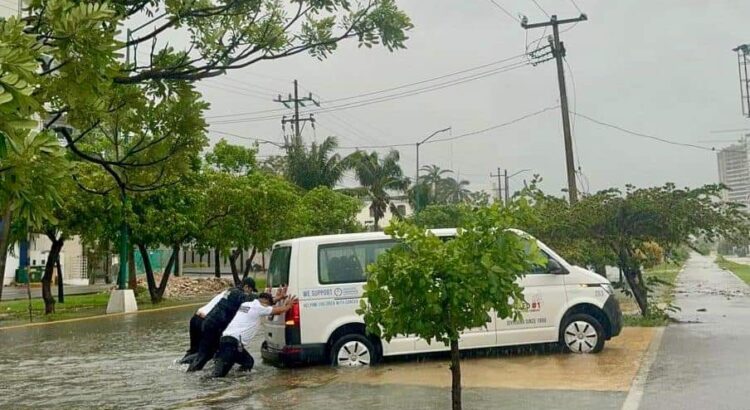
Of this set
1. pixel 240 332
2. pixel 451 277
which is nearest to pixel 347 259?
pixel 240 332

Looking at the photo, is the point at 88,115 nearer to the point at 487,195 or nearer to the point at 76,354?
the point at 487,195

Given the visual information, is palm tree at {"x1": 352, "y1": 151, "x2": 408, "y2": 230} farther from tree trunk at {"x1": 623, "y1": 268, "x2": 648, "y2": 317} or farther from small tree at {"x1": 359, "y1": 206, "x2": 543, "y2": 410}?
small tree at {"x1": 359, "y1": 206, "x2": 543, "y2": 410}

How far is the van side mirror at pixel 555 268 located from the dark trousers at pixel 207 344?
15.9 ft

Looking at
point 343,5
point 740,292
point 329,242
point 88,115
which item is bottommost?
point 740,292

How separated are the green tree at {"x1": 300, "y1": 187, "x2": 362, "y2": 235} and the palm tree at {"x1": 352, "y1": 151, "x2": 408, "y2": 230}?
10732 millimetres

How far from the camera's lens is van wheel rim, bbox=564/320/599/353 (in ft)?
35.8

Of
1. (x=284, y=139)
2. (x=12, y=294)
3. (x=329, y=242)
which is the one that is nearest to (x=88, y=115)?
(x=329, y=242)

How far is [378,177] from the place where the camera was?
175 ft

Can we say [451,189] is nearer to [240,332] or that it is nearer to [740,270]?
[740,270]

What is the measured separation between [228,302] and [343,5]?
224 inches

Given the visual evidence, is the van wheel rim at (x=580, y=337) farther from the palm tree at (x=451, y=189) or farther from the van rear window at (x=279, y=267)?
the palm tree at (x=451, y=189)

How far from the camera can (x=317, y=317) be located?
10.3 meters

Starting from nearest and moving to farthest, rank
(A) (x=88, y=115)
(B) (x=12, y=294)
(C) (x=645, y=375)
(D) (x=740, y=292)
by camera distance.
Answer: (A) (x=88, y=115) < (C) (x=645, y=375) < (D) (x=740, y=292) < (B) (x=12, y=294)

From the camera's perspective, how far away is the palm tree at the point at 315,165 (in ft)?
156
